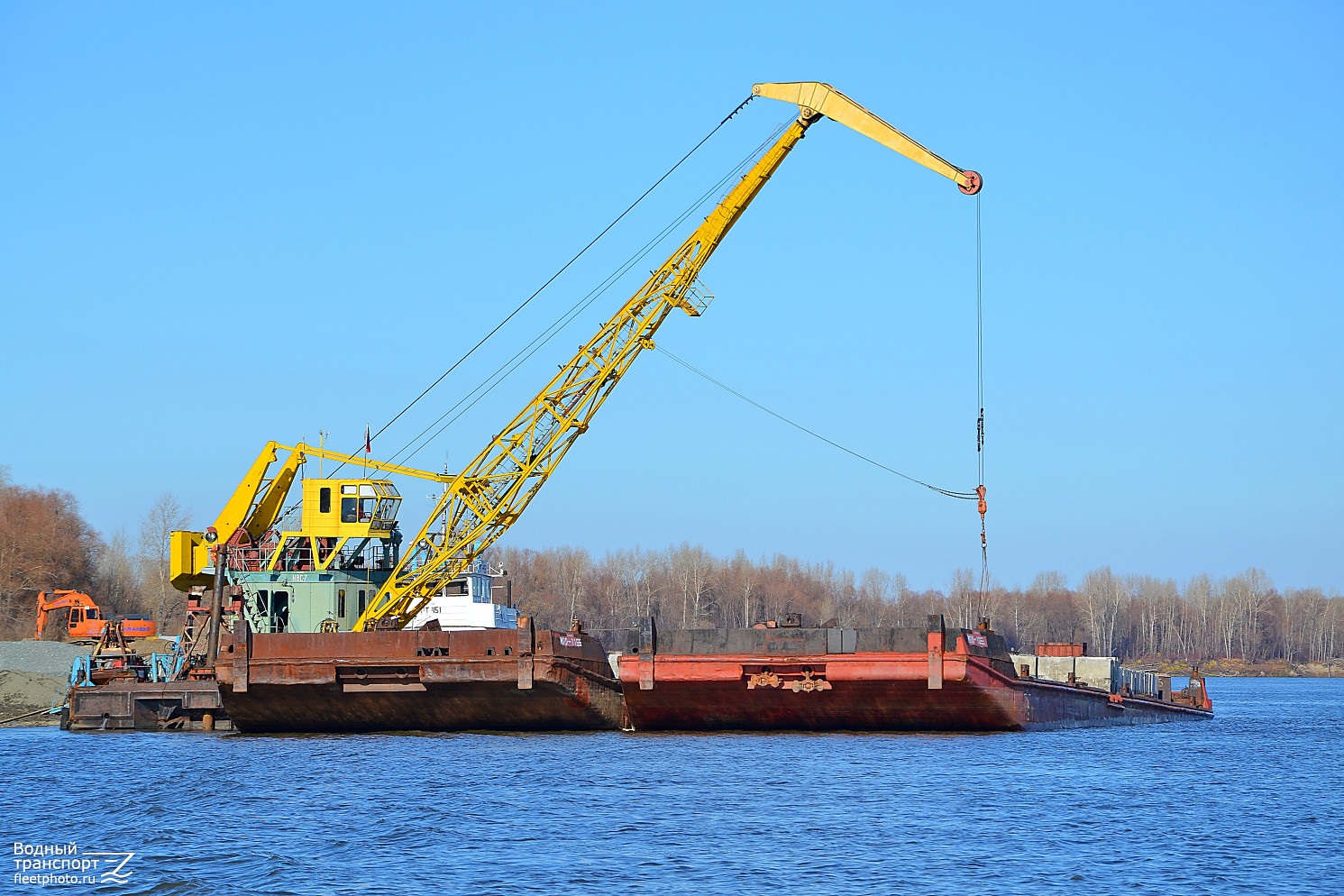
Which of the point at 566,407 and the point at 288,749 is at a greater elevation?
the point at 566,407

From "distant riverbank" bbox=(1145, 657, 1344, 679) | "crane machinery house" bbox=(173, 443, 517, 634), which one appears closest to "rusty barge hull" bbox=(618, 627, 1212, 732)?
"crane machinery house" bbox=(173, 443, 517, 634)

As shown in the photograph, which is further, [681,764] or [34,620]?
[34,620]

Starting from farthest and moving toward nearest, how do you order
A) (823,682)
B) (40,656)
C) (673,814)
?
1. (40,656)
2. (823,682)
3. (673,814)

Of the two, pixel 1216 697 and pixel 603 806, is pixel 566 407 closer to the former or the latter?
pixel 603 806

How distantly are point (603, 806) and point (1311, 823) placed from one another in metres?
12.9

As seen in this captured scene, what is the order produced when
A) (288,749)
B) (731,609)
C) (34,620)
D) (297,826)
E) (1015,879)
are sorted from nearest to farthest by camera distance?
(1015,879) → (297,826) → (288,749) → (34,620) → (731,609)

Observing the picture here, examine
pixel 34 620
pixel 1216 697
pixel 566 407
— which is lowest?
pixel 1216 697

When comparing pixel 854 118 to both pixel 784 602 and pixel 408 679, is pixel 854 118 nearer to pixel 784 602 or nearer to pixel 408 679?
pixel 408 679

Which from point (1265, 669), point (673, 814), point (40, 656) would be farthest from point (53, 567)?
point (1265, 669)

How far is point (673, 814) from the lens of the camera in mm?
24250

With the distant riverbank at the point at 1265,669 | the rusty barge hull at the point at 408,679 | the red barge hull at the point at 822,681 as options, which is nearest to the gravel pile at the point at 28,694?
the rusty barge hull at the point at 408,679

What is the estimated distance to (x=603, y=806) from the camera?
25.0m

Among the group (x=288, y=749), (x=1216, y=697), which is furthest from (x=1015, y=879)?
(x=1216, y=697)

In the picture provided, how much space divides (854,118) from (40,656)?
4404 cm
